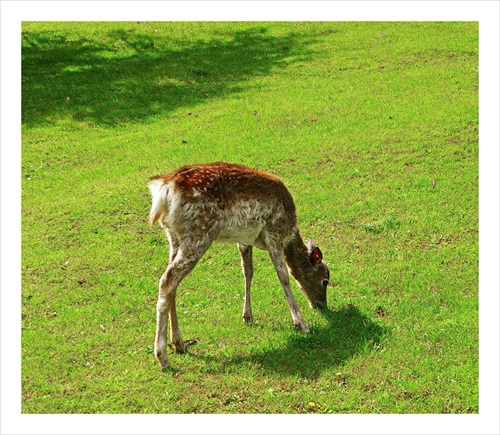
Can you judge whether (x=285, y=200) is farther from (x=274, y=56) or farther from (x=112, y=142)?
(x=274, y=56)

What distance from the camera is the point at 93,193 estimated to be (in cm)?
1314

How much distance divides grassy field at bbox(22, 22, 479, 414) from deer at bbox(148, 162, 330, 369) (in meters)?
0.44

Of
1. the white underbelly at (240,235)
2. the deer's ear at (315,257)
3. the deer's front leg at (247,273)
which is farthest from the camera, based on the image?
the deer's ear at (315,257)

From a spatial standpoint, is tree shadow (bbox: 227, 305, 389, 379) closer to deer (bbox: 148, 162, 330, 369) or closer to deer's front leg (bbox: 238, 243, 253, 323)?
deer (bbox: 148, 162, 330, 369)

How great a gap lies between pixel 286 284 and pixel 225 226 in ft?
3.92

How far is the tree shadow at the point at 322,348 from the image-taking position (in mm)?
7672

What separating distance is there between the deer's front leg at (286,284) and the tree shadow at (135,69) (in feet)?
31.9

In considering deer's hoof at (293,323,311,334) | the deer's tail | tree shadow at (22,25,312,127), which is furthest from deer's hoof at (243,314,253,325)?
tree shadow at (22,25,312,127)

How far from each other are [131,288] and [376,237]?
13.8 ft

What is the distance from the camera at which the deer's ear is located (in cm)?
891

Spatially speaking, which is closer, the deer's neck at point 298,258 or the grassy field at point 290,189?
the grassy field at point 290,189

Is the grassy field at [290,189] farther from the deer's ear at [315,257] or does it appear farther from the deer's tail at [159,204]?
the deer's tail at [159,204]

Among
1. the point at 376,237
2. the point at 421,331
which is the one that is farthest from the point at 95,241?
the point at 421,331

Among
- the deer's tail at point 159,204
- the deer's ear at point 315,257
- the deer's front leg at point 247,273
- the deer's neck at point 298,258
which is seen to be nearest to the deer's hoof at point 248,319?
the deer's front leg at point 247,273
